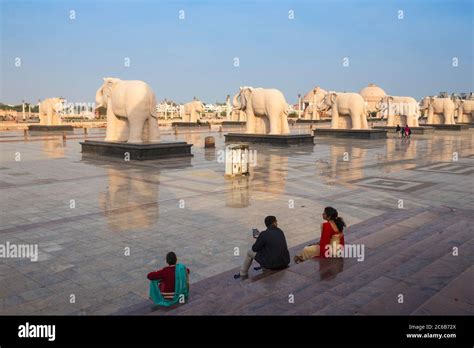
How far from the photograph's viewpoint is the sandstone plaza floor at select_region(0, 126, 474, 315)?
479 cm

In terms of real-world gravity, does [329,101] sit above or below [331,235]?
above

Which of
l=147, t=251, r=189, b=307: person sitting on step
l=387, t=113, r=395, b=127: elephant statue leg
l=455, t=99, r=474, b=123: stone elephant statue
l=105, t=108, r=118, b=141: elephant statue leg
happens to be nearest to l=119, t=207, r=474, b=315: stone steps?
l=147, t=251, r=189, b=307: person sitting on step

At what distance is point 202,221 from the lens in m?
8.16

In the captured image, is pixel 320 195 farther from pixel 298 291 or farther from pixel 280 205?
pixel 298 291

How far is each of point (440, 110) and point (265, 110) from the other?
2525 cm

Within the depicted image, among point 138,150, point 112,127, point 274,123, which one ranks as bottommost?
point 138,150

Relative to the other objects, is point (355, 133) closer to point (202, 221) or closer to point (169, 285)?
point (202, 221)

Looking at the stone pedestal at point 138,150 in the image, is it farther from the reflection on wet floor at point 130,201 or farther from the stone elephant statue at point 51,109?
the stone elephant statue at point 51,109

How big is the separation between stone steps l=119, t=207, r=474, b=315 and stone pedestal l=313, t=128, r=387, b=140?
74.7ft

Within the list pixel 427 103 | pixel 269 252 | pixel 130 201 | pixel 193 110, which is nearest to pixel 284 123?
pixel 130 201

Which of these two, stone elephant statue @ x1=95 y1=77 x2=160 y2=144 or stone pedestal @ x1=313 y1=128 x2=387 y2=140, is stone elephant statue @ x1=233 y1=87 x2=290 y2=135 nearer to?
stone pedestal @ x1=313 y1=128 x2=387 y2=140

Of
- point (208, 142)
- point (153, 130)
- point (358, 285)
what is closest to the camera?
point (358, 285)

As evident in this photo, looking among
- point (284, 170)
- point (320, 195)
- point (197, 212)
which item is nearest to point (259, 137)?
point (284, 170)
